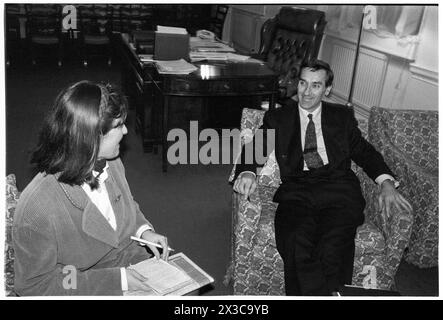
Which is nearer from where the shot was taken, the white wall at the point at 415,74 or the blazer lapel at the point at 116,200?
the blazer lapel at the point at 116,200

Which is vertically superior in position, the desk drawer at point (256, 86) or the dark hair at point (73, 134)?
the dark hair at point (73, 134)

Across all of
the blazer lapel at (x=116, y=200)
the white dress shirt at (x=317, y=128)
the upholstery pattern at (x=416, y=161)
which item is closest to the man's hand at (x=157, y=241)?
the blazer lapel at (x=116, y=200)

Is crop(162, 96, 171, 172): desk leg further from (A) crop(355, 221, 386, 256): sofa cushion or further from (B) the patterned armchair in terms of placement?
(A) crop(355, 221, 386, 256): sofa cushion

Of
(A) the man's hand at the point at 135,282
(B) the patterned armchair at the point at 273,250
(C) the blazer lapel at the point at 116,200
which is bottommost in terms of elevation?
(B) the patterned armchair at the point at 273,250

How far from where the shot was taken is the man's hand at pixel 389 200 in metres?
2.03

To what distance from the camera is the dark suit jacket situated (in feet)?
7.36

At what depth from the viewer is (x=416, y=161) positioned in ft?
8.35

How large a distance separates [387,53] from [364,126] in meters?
2.01

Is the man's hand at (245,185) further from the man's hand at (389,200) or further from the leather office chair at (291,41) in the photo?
the leather office chair at (291,41)

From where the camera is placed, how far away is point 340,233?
203 cm

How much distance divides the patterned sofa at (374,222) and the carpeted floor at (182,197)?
17 cm

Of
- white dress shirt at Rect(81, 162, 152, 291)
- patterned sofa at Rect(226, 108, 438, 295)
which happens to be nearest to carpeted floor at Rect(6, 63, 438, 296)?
patterned sofa at Rect(226, 108, 438, 295)

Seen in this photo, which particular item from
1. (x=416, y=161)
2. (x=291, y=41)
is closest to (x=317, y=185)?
(x=416, y=161)
